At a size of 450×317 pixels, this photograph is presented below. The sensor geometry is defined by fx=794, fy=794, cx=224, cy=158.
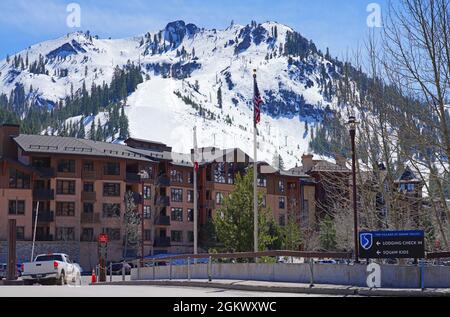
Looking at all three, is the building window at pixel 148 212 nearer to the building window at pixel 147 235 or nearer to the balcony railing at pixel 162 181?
the building window at pixel 147 235

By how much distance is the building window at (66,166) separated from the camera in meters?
92.9

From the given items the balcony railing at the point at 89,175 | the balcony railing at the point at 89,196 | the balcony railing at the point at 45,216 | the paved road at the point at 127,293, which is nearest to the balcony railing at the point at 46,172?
the balcony railing at the point at 89,175

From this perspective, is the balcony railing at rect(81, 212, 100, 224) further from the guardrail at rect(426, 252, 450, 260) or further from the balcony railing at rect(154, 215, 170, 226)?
the guardrail at rect(426, 252, 450, 260)

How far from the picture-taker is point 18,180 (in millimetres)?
89562

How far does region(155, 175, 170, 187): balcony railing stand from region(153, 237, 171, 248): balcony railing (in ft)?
22.6

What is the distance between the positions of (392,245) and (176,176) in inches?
3259

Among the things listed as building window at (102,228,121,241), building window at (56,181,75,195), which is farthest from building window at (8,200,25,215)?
building window at (102,228,121,241)

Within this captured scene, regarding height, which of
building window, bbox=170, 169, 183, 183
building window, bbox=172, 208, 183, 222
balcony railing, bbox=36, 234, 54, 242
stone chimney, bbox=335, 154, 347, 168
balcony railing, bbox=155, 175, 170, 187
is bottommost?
balcony railing, bbox=36, 234, 54, 242

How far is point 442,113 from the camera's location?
2467 cm

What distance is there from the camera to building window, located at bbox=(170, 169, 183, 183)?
346ft

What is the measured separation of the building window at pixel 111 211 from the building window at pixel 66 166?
5.89m
